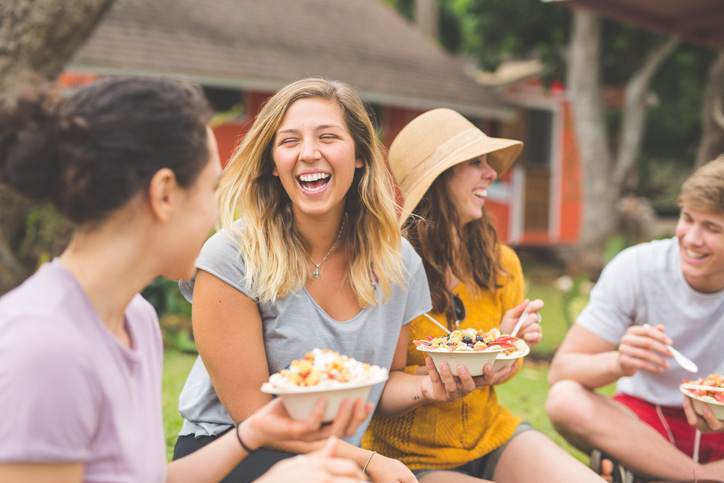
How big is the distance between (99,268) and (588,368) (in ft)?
8.06

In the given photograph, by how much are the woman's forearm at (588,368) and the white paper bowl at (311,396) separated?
1.70 meters

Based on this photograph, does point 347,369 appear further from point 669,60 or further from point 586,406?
point 669,60

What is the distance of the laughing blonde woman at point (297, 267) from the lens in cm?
251

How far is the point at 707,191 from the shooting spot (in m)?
3.30

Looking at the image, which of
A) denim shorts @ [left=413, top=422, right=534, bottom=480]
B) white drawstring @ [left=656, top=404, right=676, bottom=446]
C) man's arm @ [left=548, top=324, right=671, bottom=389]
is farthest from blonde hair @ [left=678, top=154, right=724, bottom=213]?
denim shorts @ [left=413, top=422, right=534, bottom=480]

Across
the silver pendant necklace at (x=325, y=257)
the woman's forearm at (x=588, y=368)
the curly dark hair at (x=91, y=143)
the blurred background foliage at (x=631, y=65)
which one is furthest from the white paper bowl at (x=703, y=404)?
the blurred background foliage at (x=631, y=65)

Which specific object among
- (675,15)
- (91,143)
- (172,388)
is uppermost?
(675,15)

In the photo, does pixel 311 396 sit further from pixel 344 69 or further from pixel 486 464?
pixel 344 69

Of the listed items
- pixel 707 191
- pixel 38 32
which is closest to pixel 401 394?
pixel 707 191

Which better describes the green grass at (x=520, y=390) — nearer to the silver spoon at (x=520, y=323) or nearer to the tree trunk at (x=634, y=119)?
the silver spoon at (x=520, y=323)

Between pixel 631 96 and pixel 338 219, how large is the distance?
1124cm

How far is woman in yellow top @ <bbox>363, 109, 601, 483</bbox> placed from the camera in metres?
3.06

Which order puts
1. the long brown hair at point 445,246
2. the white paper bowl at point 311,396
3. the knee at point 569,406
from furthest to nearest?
the knee at point 569,406 → the long brown hair at point 445,246 → the white paper bowl at point 311,396

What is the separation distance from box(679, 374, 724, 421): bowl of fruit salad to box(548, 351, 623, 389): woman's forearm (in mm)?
356
